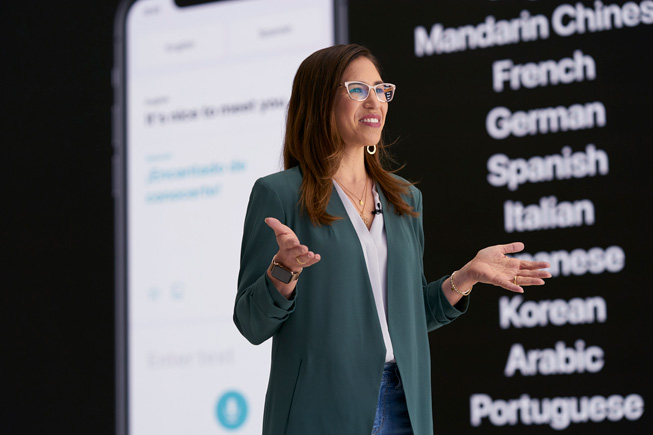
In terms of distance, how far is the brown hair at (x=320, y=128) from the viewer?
1605mm

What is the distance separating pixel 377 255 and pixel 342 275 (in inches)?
3.8

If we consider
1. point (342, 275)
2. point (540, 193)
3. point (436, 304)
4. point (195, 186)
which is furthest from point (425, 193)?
point (342, 275)

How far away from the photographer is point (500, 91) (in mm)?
2982

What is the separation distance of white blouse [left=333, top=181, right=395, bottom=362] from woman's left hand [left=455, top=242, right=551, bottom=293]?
0.57ft

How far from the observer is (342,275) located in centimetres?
149

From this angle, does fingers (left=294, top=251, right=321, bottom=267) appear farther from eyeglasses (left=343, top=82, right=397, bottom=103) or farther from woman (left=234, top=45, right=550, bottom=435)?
eyeglasses (left=343, top=82, right=397, bottom=103)

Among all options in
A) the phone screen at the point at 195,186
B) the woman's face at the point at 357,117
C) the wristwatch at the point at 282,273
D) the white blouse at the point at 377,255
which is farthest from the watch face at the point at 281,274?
the phone screen at the point at 195,186

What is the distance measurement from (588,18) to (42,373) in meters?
2.64

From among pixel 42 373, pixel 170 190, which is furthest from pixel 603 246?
pixel 42 373

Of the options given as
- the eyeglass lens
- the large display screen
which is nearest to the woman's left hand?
the eyeglass lens

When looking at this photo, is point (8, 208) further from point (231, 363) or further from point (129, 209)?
point (231, 363)

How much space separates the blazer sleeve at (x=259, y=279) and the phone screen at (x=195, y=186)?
1719mm

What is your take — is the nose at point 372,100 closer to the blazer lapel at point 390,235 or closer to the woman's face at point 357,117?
the woman's face at point 357,117

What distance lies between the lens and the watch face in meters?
1.38
